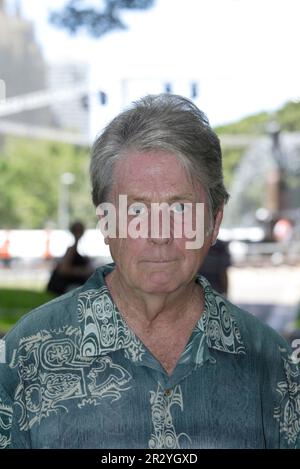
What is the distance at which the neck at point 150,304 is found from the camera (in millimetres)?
1247

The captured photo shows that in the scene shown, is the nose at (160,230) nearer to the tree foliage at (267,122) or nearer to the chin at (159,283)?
the chin at (159,283)

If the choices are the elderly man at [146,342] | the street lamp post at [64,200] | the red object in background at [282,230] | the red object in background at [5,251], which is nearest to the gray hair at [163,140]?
the elderly man at [146,342]

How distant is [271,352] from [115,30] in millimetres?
6891

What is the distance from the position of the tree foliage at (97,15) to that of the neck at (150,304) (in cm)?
605

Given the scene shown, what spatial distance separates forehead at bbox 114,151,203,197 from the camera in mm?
1199

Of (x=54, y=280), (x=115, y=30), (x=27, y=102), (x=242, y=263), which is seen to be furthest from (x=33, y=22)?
(x=242, y=263)

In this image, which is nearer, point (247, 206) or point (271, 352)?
point (271, 352)

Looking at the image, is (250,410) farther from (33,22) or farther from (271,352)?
(33,22)

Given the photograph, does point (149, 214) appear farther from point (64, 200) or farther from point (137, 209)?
point (64, 200)

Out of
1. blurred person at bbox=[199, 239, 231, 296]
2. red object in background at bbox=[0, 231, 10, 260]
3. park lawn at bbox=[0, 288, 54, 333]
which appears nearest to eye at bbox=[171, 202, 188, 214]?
blurred person at bbox=[199, 239, 231, 296]

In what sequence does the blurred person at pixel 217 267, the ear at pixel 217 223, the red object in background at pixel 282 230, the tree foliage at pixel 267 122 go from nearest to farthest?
the ear at pixel 217 223, the blurred person at pixel 217 267, the tree foliage at pixel 267 122, the red object in background at pixel 282 230

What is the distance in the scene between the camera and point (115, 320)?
1249 mm

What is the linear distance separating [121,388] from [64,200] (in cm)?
2796

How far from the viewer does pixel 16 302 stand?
808 centimetres
